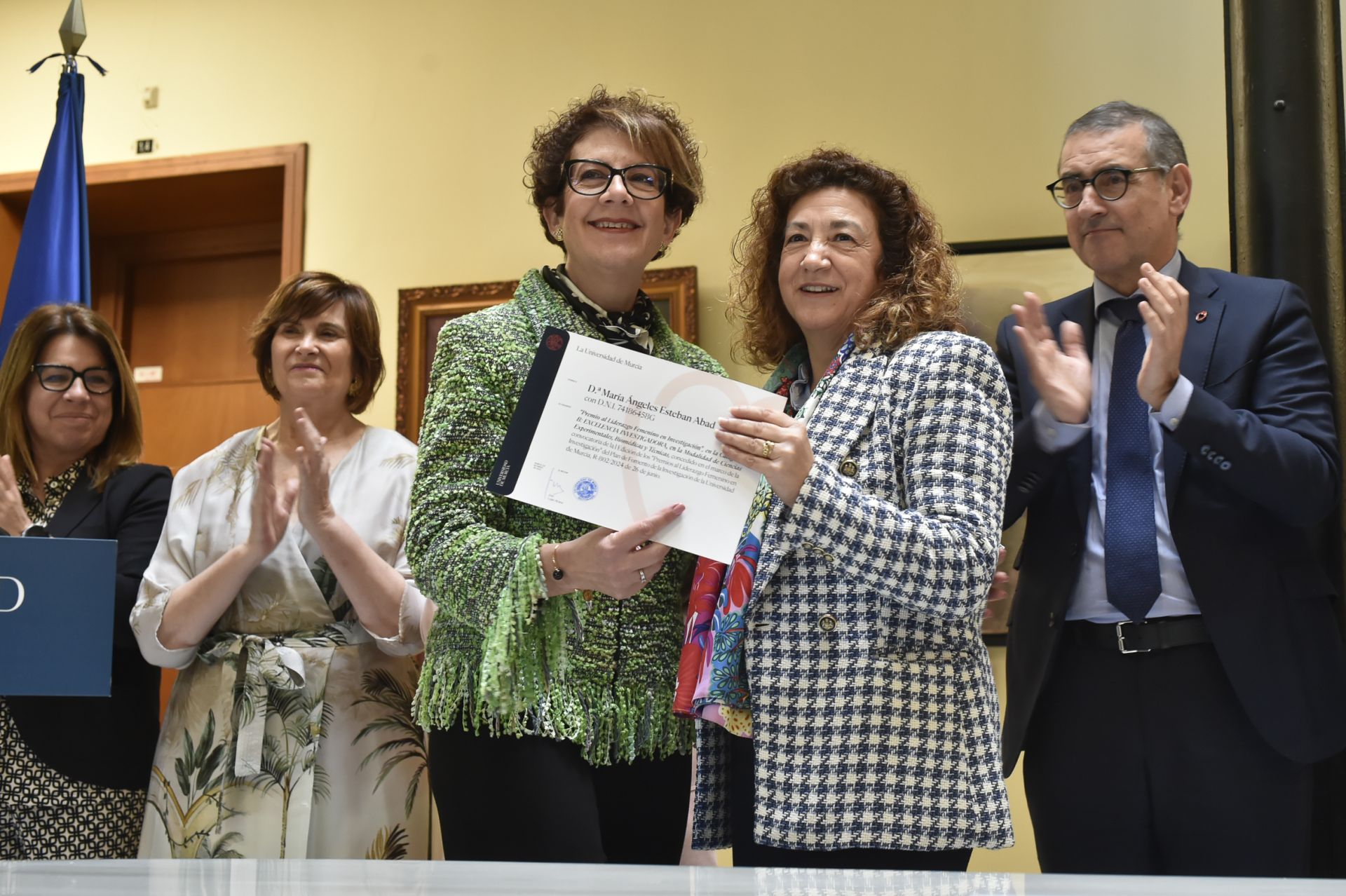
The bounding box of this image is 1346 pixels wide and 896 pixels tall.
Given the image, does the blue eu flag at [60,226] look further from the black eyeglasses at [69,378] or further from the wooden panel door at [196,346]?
the black eyeglasses at [69,378]

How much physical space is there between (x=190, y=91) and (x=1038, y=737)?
12.0ft

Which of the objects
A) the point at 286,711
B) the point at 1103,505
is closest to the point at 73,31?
the point at 286,711

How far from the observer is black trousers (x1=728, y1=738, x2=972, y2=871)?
1.52 metres

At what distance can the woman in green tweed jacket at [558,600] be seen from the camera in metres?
1.58

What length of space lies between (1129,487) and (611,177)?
0.99 m

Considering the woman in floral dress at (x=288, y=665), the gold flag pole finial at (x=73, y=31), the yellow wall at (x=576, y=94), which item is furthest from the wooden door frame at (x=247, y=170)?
the woman in floral dress at (x=288, y=665)

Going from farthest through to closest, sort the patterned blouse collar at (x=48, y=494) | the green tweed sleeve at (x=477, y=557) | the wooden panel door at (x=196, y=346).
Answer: the wooden panel door at (x=196, y=346) < the patterned blouse collar at (x=48, y=494) < the green tweed sleeve at (x=477, y=557)

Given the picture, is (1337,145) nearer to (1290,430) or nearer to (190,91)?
(1290,430)

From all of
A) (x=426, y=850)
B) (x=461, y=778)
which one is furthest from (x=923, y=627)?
(x=426, y=850)

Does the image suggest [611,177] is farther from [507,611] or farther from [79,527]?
[79,527]

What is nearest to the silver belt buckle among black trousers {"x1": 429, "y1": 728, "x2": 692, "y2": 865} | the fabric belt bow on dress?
black trousers {"x1": 429, "y1": 728, "x2": 692, "y2": 865}

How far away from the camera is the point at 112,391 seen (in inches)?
110

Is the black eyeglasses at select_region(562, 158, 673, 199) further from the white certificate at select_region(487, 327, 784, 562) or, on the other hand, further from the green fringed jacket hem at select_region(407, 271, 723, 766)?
the white certificate at select_region(487, 327, 784, 562)

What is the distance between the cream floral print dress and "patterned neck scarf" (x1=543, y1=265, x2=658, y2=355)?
0.79 metres
